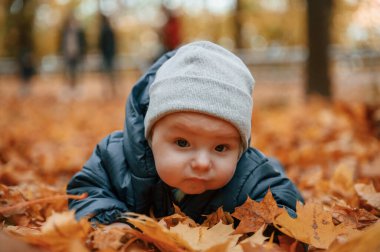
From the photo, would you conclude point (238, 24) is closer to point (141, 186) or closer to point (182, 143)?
point (141, 186)

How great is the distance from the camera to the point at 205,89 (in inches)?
61.7

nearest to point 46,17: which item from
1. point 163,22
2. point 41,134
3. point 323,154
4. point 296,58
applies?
point 296,58

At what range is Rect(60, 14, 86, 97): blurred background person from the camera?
10.8 metres

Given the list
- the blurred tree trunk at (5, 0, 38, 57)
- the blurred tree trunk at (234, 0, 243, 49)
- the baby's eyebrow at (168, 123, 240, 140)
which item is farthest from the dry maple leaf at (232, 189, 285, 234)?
the blurred tree trunk at (234, 0, 243, 49)

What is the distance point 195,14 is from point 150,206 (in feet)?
97.6

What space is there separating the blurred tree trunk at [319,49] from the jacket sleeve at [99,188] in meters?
5.79

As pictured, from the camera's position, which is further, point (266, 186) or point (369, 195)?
point (369, 195)

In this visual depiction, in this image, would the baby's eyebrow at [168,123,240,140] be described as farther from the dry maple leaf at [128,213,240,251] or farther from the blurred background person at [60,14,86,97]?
the blurred background person at [60,14,86,97]

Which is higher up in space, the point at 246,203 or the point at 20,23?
the point at 246,203

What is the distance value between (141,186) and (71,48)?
9496 mm

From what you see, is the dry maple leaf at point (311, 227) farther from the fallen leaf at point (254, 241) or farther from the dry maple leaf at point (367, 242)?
the dry maple leaf at point (367, 242)

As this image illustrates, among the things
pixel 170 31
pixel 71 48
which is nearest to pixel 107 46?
pixel 71 48

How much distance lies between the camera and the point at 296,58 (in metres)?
14.7

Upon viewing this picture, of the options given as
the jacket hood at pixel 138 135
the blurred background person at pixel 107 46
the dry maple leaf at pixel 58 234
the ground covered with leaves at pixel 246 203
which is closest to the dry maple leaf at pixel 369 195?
the ground covered with leaves at pixel 246 203
